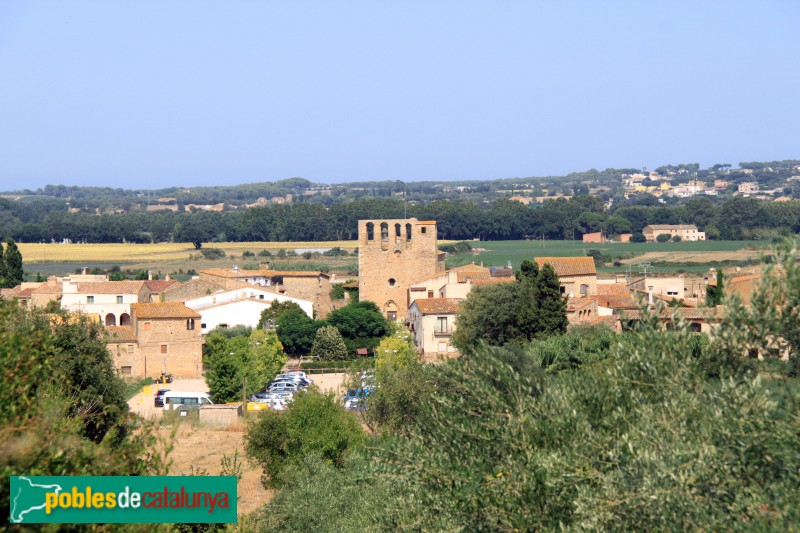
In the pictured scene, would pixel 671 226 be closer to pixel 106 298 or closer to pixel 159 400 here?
pixel 106 298

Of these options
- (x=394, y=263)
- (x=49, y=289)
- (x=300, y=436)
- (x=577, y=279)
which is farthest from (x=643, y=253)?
(x=300, y=436)

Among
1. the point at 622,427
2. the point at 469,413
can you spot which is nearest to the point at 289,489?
the point at 469,413

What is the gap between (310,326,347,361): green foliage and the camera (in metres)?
37.1

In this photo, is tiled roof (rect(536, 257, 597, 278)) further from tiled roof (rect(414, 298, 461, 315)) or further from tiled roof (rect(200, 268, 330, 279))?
tiled roof (rect(200, 268, 330, 279))

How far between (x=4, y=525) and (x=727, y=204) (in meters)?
112

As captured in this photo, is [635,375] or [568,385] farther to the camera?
[568,385]

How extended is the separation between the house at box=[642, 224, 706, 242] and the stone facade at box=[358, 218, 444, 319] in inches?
2405

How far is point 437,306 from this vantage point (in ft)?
125

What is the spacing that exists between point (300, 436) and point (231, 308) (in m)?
22.4

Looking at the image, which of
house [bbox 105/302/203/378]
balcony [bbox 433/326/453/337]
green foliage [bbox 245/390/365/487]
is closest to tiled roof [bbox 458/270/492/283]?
balcony [bbox 433/326/453/337]

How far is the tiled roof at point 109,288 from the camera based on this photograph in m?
41.1

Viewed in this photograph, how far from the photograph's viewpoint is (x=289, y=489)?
17375 millimetres

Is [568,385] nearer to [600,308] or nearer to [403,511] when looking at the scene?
[403,511]

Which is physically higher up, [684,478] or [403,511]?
[684,478]
